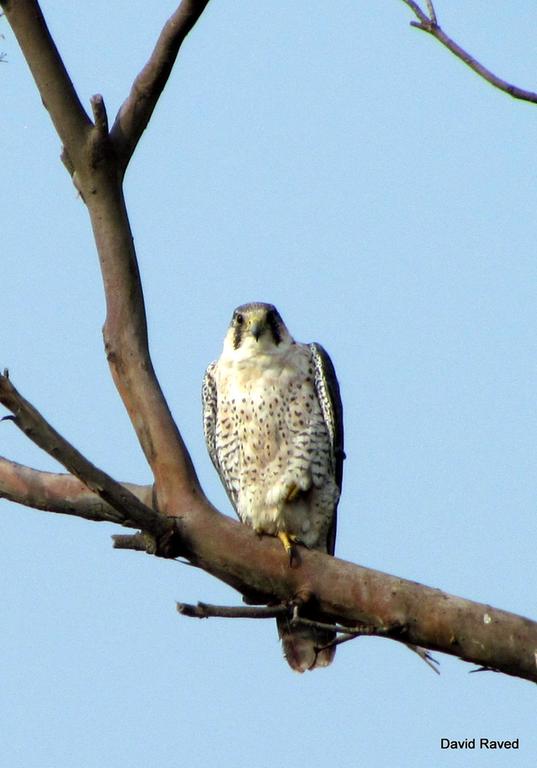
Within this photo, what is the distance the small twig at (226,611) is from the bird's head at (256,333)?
2.43 meters

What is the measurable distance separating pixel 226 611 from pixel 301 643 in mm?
2502

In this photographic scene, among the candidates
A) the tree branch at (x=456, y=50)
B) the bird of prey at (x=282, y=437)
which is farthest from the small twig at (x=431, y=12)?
the bird of prey at (x=282, y=437)

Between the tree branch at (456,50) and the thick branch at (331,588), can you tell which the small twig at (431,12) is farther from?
the thick branch at (331,588)

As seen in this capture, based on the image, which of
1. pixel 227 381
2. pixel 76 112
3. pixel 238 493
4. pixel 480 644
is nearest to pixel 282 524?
pixel 238 493

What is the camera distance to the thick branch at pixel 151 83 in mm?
4477

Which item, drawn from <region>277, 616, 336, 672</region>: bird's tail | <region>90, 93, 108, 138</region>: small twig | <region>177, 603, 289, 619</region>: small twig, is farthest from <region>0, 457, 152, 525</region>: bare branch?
<region>277, 616, 336, 672</region>: bird's tail

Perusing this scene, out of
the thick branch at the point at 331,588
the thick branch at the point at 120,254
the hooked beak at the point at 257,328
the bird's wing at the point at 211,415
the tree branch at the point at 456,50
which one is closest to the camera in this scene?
the tree branch at the point at 456,50

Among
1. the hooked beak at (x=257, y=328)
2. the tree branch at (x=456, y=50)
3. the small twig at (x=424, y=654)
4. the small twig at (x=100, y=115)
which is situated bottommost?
the small twig at (x=424, y=654)

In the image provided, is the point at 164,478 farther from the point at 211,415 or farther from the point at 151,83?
the point at 211,415

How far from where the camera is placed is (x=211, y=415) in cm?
673

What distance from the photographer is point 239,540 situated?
4746mm

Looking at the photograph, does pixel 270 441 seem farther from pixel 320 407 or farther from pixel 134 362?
pixel 134 362

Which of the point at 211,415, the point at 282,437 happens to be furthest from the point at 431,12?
the point at 211,415

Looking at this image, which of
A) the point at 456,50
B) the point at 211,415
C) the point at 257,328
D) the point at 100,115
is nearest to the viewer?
the point at 456,50
